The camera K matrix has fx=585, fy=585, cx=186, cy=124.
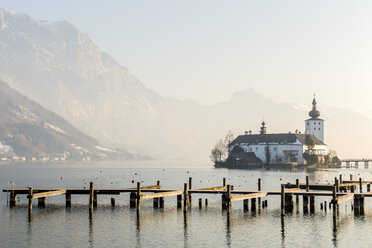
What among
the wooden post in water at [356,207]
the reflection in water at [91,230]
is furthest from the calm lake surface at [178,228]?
the wooden post in water at [356,207]

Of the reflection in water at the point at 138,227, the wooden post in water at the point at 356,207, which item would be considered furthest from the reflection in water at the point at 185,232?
the wooden post in water at the point at 356,207

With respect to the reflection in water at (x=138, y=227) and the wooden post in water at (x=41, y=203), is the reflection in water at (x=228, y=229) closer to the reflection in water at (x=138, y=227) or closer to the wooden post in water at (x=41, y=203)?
the reflection in water at (x=138, y=227)

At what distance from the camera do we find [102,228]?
6234 cm

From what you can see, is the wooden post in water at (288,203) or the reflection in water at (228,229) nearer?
the reflection in water at (228,229)

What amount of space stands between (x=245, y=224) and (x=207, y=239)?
33.9ft

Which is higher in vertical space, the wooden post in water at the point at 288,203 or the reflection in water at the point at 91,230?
the wooden post in water at the point at 288,203

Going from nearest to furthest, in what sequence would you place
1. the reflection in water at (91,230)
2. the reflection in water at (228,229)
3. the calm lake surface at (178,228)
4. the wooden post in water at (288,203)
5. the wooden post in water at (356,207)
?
1. the reflection in water at (91,230)
2. the calm lake surface at (178,228)
3. the reflection in water at (228,229)
4. the wooden post in water at (356,207)
5. the wooden post in water at (288,203)

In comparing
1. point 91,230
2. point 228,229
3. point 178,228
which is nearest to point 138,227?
point 178,228

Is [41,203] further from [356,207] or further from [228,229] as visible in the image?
[356,207]

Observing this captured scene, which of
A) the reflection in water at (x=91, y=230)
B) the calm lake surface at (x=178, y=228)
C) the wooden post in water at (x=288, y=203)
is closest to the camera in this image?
the reflection in water at (x=91, y=230)

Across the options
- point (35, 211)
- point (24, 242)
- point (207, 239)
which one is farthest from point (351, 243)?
point (35, 211)

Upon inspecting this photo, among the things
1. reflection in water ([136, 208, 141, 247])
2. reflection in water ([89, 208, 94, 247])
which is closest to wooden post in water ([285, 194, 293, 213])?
reflection in water ([136, 208, 141, 247])

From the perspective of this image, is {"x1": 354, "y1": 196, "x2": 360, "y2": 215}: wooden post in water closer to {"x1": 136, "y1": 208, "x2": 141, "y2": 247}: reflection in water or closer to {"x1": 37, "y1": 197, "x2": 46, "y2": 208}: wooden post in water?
{"x1": 136, "y1": 208, "x2": 141, "y2": 247}: reflection in water

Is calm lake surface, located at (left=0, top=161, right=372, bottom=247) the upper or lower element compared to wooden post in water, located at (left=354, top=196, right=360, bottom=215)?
lower
